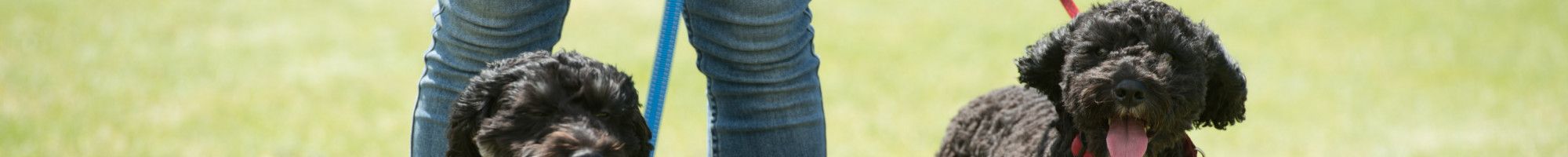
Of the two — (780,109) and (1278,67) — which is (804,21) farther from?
(1278,67)

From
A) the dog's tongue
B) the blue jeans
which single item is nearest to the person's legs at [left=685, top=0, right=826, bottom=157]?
the blue jeans

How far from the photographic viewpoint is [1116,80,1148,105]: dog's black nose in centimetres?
290

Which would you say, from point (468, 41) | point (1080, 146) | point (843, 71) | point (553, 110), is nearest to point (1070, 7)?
point (1080, 146)

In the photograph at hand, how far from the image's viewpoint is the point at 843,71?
23.8 feet

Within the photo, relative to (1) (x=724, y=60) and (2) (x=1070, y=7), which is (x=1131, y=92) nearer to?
(2) (x=1070, y=7)

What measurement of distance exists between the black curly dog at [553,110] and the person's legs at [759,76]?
704mm

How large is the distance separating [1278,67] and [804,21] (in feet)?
16.4

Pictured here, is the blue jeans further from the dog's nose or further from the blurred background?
the blurred background

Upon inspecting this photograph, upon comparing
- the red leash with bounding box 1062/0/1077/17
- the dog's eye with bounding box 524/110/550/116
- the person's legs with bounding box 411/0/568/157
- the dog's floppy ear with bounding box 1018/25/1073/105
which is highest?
the red leash with bounding box 1062/0/1077/17

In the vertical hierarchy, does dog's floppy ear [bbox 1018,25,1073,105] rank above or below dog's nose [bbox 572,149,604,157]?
above

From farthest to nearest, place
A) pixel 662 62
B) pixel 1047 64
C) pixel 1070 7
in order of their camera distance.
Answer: pixel 1070 7, pixel 1047 64, pixel 662 62

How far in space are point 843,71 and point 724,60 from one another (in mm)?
4058

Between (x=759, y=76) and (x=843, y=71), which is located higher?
(x=843, y=71)

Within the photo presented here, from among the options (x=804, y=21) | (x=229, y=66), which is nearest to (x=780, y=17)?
(x=804, y=21)
